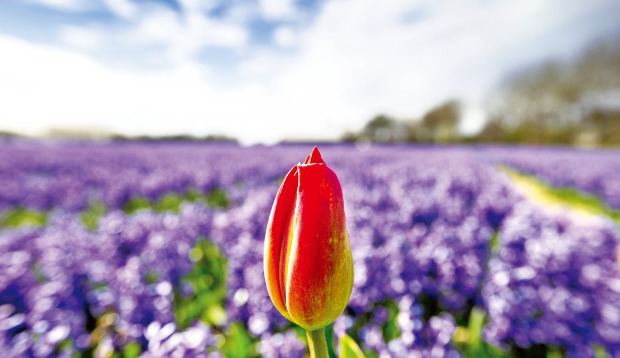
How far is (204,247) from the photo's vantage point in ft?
10.5

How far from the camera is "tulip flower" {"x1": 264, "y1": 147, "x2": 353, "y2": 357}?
57 centimetres

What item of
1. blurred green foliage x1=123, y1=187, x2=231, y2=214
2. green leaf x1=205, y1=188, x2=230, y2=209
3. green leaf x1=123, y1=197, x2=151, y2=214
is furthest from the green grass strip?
green leaf x1=123, y1=197, x2=151, y2=214

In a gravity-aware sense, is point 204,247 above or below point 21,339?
below

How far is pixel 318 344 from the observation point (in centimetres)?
60

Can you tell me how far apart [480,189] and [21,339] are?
5086mm

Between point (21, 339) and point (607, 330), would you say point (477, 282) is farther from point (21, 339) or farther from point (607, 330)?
point (21, 339)

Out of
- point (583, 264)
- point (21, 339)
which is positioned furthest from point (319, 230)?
point (583, 264)

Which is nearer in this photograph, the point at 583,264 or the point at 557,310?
the point at 557,310

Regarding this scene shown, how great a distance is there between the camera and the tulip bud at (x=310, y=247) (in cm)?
57

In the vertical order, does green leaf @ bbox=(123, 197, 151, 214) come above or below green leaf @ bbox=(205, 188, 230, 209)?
above

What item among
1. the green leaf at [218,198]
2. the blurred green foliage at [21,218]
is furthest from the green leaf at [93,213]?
the green leaf at [218,198]

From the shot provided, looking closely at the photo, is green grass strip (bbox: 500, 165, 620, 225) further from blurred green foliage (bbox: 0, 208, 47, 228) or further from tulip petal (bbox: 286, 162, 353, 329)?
blurred green foliage (bbox: 0, 208, 47, 228)

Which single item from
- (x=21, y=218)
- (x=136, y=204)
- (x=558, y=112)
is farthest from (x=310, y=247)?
(x=558, y=112)

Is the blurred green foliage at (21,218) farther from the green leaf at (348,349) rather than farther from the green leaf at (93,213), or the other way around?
→ the green leaf at (348,349)
